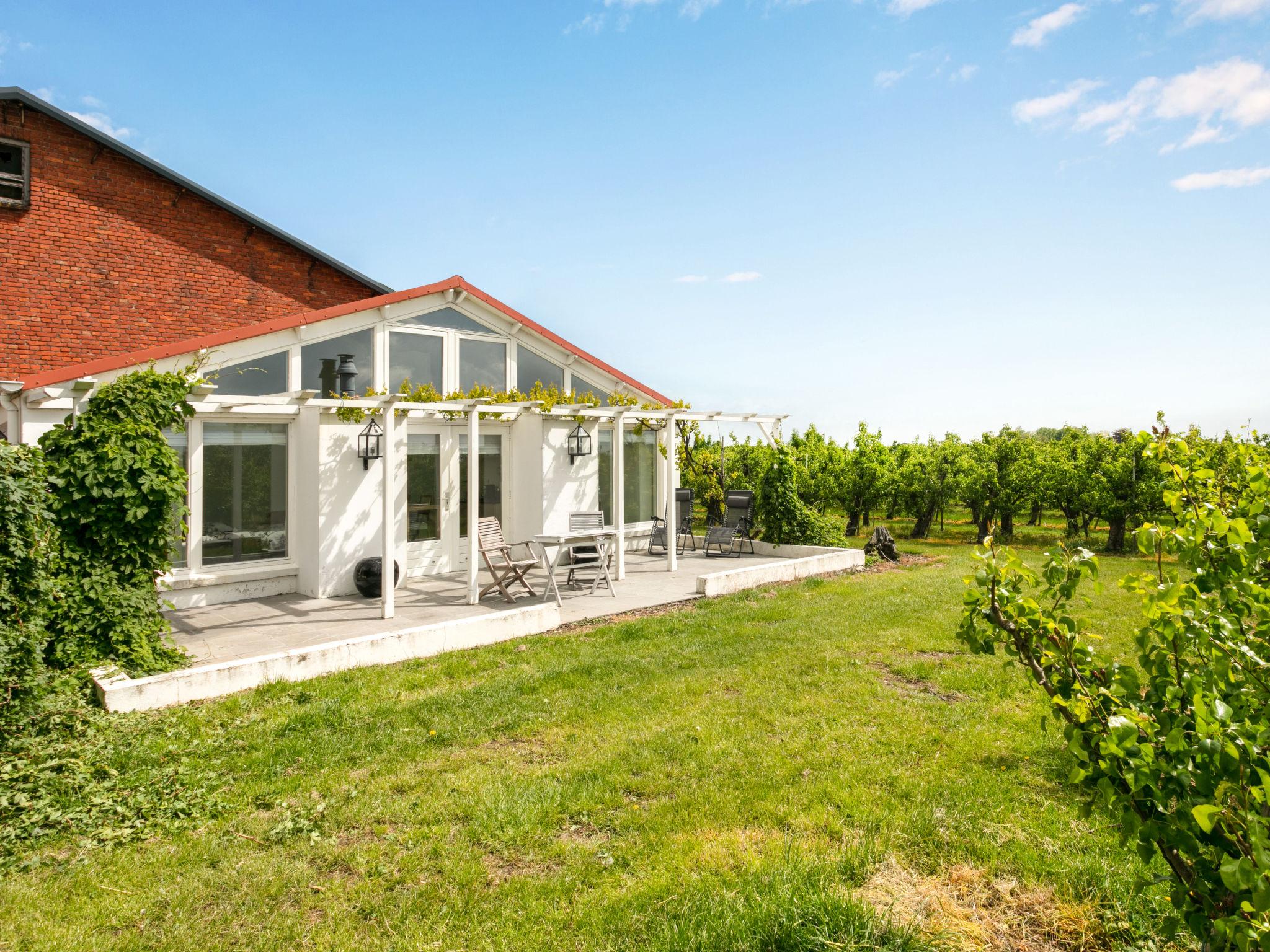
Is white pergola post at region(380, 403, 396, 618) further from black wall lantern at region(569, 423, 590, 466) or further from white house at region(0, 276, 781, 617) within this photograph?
black wall lantern at region(569, 423, 590, 466)

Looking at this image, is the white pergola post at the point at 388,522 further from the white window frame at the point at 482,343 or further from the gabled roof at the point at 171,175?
the gabled roof at the point at 171,175

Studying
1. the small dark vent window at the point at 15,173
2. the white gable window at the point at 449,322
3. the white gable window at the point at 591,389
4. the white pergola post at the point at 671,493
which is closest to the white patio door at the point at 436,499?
Result: the white gable window at the point at 449,322

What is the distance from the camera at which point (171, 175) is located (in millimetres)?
13219

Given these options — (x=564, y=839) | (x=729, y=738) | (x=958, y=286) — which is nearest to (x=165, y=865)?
(x=564, y=839)

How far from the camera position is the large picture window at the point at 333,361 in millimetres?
10148

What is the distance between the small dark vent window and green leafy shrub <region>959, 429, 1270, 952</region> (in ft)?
50.1

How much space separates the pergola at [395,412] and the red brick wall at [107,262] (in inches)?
165

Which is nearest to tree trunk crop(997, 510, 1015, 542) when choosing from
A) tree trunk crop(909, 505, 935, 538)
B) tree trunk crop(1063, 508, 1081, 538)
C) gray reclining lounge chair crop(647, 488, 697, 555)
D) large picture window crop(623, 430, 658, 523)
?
tree trunk crop(1063, 508, 1081, 538)

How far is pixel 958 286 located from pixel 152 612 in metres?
13.0

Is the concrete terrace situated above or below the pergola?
below

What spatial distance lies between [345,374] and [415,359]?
4.26 feet

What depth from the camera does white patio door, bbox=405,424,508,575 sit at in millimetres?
11398

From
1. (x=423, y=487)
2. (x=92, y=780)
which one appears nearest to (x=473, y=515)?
(x=423, y=487)

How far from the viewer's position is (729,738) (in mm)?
5191
